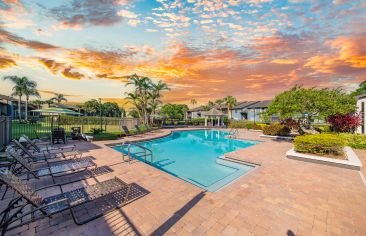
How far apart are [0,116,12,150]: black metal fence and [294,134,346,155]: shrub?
661 inches

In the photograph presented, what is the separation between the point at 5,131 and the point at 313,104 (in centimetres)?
2111

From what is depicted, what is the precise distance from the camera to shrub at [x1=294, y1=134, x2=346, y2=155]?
27.4 ft

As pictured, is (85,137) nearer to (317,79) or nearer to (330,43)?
(330,43)

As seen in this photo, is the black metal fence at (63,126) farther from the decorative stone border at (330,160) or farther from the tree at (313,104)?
the tree at (313,104)

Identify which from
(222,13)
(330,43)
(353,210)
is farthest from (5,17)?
(330,43)

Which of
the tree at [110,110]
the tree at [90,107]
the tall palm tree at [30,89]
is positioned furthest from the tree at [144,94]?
the tree at [110,110]

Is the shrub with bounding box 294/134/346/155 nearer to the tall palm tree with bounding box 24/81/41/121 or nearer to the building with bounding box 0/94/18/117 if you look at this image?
the building with bounding box 0/94/18/117

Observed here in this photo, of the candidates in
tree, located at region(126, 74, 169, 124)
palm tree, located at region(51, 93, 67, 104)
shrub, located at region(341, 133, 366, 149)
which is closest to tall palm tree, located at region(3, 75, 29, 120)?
palm tree, located at region(51, 93, 67, 104)

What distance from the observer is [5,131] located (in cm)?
973

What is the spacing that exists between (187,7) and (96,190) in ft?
38.5

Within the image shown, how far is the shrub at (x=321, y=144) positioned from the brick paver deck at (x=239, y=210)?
100 inches

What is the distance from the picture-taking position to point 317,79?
73.7ft

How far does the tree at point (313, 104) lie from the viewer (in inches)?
463

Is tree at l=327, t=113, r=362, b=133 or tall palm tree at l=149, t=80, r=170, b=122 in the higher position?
tall palm tree at l=149, t=80, r=170, b=122
